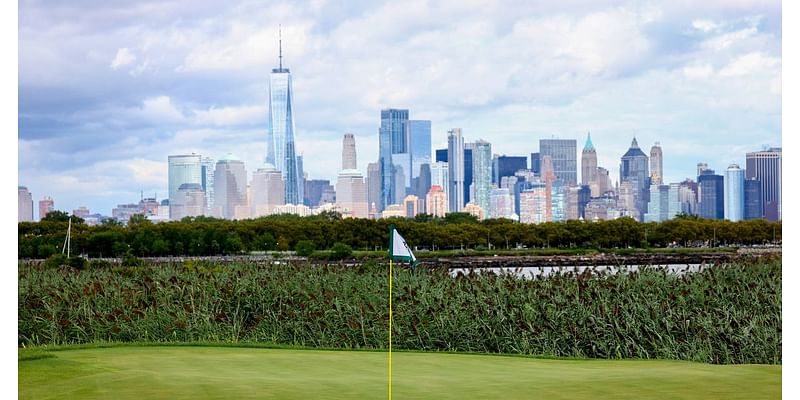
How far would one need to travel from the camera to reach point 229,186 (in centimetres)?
5738

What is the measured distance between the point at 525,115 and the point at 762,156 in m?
28.3

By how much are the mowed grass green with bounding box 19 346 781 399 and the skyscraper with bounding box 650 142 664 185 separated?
2436 inches

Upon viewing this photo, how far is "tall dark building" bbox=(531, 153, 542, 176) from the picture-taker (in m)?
68.7

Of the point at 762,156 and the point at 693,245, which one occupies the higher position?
the point at 762,156

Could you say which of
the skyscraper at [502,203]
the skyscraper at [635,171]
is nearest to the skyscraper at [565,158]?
the skyscraper at [635,171]

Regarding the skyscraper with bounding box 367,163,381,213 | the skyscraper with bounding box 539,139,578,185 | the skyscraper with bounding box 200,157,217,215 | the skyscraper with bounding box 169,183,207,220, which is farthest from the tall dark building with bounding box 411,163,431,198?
the skyscraper with bounding box 169,183,207,220

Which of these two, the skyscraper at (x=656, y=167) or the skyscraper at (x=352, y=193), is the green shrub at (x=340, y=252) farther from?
the skyscraper at (x=656, y=167)

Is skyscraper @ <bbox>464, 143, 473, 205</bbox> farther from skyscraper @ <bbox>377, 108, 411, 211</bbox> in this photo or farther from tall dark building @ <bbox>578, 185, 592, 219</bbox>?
tall dark building @ <bbox>578, 185, 592, 219</bbox>

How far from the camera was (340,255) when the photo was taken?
36.7 metres

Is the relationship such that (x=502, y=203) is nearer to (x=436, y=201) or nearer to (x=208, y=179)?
(x=436, y=201)

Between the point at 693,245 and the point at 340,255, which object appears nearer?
the point at 340,255
